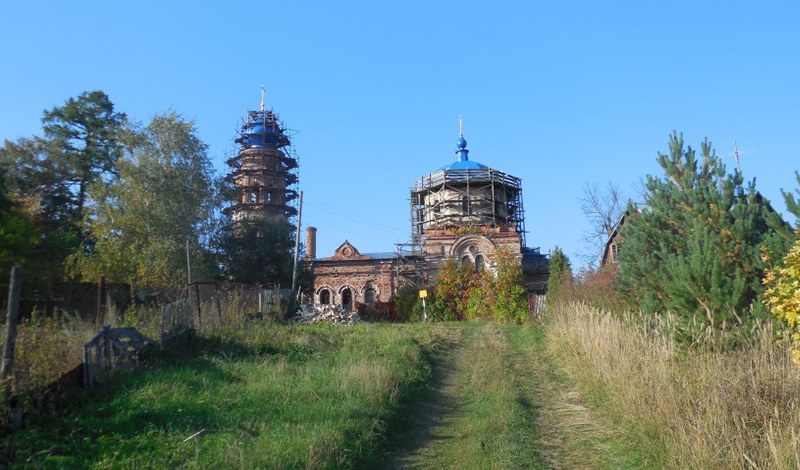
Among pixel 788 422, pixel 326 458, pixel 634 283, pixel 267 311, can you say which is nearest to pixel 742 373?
pixel 788 422

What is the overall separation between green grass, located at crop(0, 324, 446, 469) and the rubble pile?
49.3 ft

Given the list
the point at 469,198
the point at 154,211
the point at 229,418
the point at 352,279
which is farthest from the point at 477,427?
the point at 469,198

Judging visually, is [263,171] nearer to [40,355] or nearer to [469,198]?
[469,198]

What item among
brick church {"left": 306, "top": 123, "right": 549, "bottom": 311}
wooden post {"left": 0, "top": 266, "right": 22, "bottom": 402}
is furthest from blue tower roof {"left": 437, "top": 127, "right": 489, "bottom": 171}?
wooden post {"left": 0, "top": 266, "right": 22, "bottom": 402}

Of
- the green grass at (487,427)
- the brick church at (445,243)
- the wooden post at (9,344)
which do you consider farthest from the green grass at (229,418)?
the brick church at (445,243)

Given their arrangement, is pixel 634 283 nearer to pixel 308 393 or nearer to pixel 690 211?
pixel 690 211

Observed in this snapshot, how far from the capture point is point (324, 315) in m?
26.4

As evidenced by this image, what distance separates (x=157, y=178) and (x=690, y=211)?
23622mm

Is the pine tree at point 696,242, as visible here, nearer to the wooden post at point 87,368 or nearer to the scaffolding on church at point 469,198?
the wooden post at point 87,368

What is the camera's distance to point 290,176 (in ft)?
141

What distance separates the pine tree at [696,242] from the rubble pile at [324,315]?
1546 cm

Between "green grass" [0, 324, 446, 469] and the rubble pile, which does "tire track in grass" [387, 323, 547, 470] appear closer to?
"green grass" [0, 324, 446, 469]

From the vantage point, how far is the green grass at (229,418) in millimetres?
5281

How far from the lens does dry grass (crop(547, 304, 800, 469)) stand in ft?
15.7
